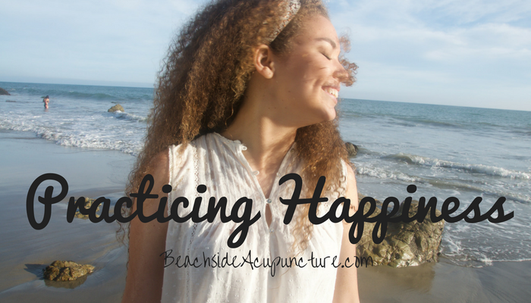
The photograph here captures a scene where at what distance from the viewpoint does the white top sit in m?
1.53

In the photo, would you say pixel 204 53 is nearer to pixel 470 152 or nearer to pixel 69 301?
pixel 69 301

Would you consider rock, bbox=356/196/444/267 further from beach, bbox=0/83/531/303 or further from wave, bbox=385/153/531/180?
wave, bbox=385/153/531/180

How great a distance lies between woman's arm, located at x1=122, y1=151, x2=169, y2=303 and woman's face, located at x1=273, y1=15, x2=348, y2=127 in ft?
2.17

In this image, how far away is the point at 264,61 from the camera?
5.67 feet

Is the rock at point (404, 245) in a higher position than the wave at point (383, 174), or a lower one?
lower

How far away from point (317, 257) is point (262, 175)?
48 centimetres

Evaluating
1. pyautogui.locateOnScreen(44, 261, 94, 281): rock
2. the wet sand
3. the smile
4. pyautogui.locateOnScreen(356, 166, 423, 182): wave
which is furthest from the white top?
pyautogui.locateOnScreen(356, 166, 423, 182): wave

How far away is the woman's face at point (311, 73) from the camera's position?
5.31 feet

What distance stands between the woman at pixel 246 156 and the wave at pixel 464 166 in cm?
1067

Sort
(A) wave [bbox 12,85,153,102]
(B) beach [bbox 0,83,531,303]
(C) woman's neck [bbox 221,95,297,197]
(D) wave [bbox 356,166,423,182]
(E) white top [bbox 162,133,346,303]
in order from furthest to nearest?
(A) wave [bbox 12,85,153,102], (D) wave [bbox 356,166,423,182], (B) beach [bbox 0,83,531,303], (C) woman's neck [bbox 221,95,297,197], (E) white top [bbox 162,133,346,303]

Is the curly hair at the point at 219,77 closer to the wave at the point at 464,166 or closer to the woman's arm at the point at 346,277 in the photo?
the woman's arm at the point at 346,277

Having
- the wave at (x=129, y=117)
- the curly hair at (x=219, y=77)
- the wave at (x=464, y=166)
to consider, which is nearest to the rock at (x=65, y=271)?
the curly hair at (x=219, y=77)

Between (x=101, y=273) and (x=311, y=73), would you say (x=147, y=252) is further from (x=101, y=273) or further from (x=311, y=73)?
(x=101, y=273)

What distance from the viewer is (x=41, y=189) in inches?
249
